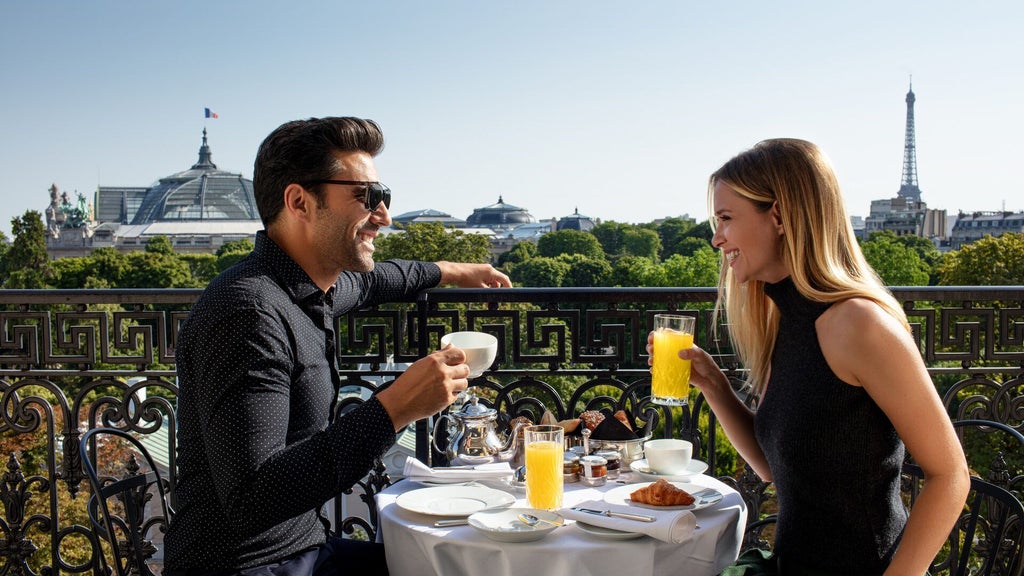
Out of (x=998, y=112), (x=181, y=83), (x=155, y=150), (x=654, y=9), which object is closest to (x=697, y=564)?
(x=654, y=9)

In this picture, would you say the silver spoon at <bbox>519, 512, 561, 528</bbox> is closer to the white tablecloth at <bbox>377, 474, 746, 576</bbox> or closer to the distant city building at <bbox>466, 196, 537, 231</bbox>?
the white tablecloth at <bbox>377, 474, 746, 576</bbox>

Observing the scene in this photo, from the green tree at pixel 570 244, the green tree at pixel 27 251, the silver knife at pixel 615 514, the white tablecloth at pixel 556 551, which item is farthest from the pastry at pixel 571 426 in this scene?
the green tree at pixel 570 244

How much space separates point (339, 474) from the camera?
75.2 inches

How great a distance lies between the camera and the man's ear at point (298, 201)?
2.30 m

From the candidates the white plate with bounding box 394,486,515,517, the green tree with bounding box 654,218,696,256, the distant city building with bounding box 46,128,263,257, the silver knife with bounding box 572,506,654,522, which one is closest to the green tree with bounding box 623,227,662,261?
the green tree with bounding box 654,218,696,256

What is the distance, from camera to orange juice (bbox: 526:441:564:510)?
6.82 feet

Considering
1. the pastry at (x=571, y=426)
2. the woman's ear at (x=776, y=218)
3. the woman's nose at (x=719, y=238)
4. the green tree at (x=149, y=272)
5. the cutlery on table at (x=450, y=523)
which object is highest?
the woman's ear at (x=776, y=218)

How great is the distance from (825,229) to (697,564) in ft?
2.79

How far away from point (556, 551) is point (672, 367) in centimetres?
81

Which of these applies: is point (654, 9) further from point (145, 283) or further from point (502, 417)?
point (145, 283)

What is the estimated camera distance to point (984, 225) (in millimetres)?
102438

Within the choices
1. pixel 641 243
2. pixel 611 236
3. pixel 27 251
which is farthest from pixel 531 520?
pixel 611 236

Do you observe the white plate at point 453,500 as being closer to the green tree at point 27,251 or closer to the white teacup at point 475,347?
the white teacup at point 475,347

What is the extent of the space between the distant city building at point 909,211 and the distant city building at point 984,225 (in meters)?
2.01
